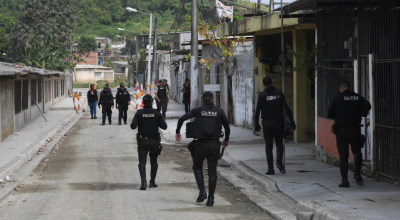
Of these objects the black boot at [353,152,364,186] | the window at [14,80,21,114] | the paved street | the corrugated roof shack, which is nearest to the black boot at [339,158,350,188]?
the black boot at [353,152,364,186]

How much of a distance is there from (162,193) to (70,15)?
1877 inches

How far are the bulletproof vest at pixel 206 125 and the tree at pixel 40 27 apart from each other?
150 feet

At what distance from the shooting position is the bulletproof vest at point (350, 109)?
27.1ft

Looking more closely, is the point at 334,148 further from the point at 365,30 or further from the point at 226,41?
the point at 226,41

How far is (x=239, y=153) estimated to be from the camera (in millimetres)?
13453

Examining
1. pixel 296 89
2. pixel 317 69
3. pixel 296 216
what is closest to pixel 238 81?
pixel 296 89

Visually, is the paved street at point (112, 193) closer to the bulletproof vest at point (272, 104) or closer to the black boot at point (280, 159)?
the black boot at point (280, 159)

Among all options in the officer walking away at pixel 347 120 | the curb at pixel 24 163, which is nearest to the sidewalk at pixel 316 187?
the officer walking away at pixel 347 120

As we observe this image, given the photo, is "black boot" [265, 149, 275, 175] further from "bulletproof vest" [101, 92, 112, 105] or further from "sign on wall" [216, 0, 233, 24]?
"bulletproof vest" [101, 92, 112, 105]

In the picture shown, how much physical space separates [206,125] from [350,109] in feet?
8.13

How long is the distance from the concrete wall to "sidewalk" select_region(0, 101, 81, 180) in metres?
0.28

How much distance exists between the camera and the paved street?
23.6 ft

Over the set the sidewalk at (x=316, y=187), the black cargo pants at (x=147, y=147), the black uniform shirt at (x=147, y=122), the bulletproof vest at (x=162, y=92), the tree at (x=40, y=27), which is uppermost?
the tree at (x=40, y=27)

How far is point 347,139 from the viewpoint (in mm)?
8383
